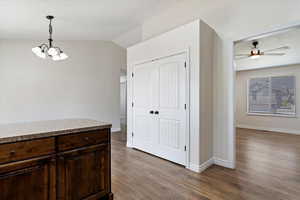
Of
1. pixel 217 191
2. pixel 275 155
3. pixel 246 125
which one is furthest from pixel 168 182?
pixel 246 125

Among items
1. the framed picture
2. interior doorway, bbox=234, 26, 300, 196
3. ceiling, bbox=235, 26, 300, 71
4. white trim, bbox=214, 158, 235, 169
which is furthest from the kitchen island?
the framed picture

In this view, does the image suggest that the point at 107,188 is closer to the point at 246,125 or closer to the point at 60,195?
the point at 60,195

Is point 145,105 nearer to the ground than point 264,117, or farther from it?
farther from it

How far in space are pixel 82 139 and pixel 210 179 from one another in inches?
77.4

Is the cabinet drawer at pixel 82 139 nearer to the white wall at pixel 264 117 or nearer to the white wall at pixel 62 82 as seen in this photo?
the white wall at pixel 62 82

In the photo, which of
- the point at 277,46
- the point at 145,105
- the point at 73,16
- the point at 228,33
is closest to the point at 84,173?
the point at 145,105

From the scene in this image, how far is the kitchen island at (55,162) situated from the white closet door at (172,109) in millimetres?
1548

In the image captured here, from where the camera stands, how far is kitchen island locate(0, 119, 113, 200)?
1.36 metres

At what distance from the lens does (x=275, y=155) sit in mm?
3672

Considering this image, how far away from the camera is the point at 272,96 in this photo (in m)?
6.28

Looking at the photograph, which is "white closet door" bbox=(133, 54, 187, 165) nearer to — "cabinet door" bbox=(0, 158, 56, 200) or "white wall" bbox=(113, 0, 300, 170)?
"white wall" bbox=(113, 0, 300, 170)

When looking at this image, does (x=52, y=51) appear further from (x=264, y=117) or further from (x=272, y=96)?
(x=264, y=117)

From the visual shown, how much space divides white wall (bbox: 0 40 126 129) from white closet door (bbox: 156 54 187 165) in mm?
3125

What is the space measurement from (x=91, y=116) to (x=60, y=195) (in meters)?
4.41
